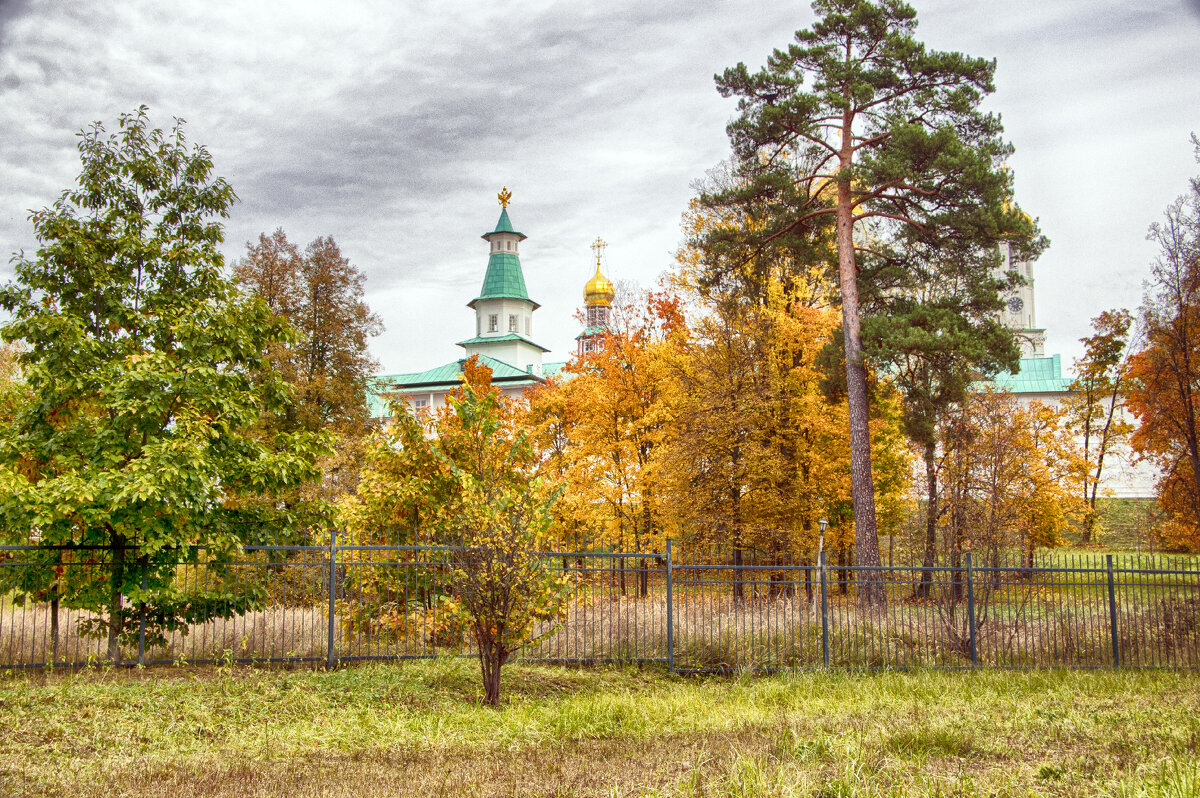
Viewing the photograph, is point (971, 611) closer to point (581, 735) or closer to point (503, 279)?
point (581, 735)

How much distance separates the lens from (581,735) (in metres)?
7.77

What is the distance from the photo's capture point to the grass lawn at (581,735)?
596 cm

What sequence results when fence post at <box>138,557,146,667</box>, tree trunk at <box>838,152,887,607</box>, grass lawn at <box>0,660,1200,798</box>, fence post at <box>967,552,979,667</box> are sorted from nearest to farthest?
grass lawn at <box>0,660,1200,798</box> → fence post at <box>138,557,146,667</box> → fence post at <box>967,552,979,667</box> → tree trunk at <box>838,152,887,607</box>

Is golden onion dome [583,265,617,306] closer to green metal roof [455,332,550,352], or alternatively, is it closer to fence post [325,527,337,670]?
green metal roof [455,332,550,352]

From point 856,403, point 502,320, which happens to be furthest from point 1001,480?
point 502,320

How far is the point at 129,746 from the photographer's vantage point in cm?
716

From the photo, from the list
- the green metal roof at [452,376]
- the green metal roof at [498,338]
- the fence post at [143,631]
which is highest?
the green metal roof at [498,338]

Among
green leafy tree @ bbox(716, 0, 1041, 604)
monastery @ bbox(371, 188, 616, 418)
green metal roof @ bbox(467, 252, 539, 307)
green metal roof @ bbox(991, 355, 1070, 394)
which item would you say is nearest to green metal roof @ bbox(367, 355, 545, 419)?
monastery @ bbox(371, 188, 616, 418)

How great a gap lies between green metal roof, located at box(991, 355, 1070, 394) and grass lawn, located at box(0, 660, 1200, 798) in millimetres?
55811

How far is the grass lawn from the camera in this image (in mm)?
5965

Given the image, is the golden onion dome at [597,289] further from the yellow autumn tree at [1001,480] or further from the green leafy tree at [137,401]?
the green leafy tree at [137,401]

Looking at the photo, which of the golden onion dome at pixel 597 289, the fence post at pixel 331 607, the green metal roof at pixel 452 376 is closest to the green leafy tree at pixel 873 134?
the fence post at pixel 331 607

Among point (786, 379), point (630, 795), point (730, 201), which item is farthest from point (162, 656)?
point (786, 379)

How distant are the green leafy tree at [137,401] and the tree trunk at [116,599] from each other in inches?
0.8
